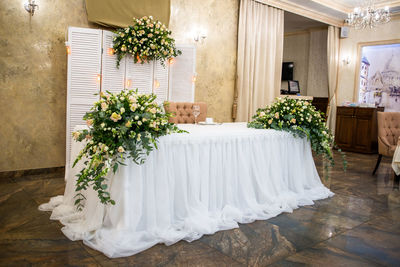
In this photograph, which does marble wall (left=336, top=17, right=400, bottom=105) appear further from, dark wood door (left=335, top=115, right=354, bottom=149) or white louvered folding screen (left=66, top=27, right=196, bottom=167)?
white louvered folding screen (left=66, top=27, right=196, bottom=167)

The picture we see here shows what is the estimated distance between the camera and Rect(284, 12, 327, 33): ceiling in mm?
8640

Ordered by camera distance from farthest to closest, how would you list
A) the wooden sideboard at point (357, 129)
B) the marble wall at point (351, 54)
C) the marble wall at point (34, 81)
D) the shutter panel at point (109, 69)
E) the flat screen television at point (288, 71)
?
the flat screen television at point (288, 71) < the marble wall at point (351, 54) < the wooden sideboard at point (357, 129) < the shutter panel at point (109, 69) < the marble wall at point (34, 81)

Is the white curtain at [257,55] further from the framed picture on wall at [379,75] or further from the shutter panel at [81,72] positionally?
the shutter panel at [81,72]

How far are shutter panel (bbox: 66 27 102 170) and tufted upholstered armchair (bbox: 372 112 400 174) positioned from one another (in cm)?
448

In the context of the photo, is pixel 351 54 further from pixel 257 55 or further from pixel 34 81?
pixel 34 81

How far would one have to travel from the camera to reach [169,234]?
262cm

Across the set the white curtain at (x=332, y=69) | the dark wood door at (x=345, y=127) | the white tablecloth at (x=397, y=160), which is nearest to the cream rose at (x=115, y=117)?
the white tablecloth at (x=397, y=160)

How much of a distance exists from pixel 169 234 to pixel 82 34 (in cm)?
323

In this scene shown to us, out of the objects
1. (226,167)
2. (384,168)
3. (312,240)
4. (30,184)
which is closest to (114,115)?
(226,167)

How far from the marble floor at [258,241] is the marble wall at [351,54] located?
548 centimetres

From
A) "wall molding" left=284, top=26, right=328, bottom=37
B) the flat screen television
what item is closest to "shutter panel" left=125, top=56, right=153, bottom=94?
the flat screen television

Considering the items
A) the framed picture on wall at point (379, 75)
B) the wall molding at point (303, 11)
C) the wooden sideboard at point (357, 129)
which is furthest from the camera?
the framed picture on wall at point (379, 75)

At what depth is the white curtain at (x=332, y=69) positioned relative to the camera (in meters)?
8.74

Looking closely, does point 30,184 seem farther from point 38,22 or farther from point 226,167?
point 226,167
